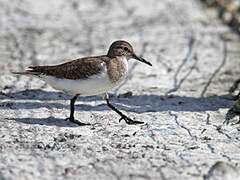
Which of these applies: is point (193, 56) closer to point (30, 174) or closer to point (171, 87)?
point (171, 87)

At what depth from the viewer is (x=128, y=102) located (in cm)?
615

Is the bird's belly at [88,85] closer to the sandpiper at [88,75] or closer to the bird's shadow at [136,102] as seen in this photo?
the sandpiper at [88,75]

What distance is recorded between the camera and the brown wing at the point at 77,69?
5.04 meters

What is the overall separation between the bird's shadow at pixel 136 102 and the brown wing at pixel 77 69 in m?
0.67

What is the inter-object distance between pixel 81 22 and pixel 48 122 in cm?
568

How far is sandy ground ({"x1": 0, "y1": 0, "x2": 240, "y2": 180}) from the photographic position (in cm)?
419

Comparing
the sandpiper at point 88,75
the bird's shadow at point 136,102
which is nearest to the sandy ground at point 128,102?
the bird's shadow at point 136,102

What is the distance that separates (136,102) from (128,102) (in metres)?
0.11

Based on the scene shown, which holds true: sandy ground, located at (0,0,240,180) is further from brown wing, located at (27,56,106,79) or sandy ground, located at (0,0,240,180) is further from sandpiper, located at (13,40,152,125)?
brown wing, located at (27,56,106,79)

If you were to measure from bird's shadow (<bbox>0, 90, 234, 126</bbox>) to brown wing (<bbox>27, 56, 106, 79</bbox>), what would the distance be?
2.20 feet

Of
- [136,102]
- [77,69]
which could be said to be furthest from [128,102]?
[77,69]

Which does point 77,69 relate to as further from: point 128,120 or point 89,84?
point 128,120

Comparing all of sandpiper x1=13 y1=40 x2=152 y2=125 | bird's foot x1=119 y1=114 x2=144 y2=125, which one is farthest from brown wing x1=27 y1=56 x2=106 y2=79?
bird's foot x1=119 y1=114 x2=144 y2=125

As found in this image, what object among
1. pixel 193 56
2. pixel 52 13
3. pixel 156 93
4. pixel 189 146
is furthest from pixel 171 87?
pixel 52 13
